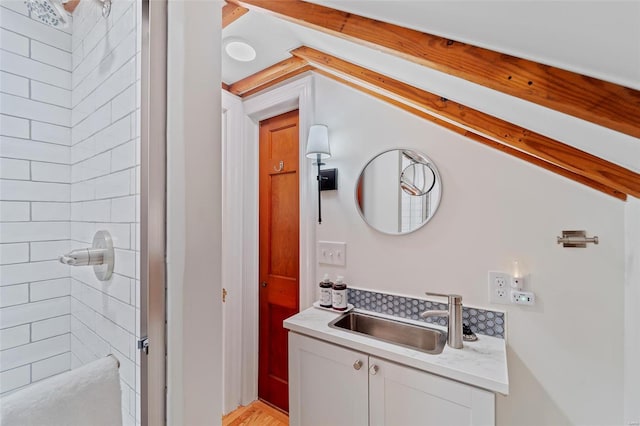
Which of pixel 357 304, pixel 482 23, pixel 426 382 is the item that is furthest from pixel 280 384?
pixel 482 23

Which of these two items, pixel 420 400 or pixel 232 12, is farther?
pixel 232 12

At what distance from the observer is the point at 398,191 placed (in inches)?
61.0

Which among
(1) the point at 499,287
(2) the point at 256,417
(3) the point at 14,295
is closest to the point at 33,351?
(3) the point at 14,295

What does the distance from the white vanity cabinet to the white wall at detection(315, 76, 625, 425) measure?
425mm

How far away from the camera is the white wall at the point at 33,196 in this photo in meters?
1.02

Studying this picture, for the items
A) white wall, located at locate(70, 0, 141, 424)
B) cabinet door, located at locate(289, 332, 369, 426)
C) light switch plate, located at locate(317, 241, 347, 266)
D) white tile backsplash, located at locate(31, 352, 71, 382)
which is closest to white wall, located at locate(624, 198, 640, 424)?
cabinet door, located at locate(289, 332, 369, 426)

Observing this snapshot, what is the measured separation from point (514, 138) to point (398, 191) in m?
0.63

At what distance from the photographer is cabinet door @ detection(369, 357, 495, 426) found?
951 millimetres

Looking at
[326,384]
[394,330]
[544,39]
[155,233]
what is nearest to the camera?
[544,39]

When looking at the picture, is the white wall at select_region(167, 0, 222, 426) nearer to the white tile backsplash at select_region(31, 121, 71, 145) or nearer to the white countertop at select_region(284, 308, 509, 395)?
the white countertop at select_region(284, 308, 509, 395)

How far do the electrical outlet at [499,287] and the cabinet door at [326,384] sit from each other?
68cm

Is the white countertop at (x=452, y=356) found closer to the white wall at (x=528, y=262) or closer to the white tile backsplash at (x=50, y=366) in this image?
the white wall at (x=528, y=262)

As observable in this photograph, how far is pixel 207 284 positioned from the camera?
1.94 ft

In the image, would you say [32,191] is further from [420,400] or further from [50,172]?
[420,400]
